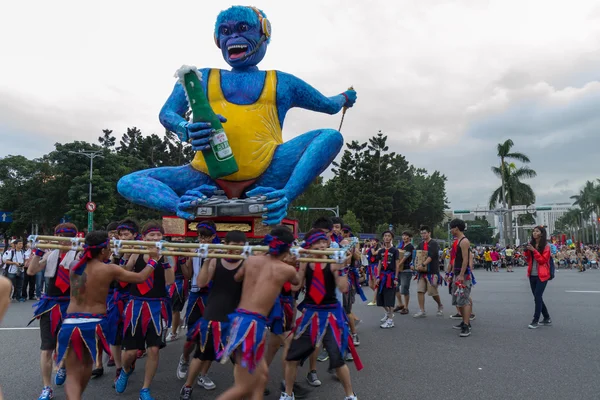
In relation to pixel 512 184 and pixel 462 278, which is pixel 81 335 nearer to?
pixel 462 278

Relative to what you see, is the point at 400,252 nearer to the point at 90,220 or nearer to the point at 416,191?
the point at 90,220

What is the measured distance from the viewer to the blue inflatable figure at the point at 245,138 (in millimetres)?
4996

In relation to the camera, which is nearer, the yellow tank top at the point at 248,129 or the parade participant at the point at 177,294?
the yellow tank top at the point at 248,129

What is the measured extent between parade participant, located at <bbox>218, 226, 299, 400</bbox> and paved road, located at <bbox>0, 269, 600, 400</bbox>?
108 centimetres

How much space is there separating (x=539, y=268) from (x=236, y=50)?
5.29 meters

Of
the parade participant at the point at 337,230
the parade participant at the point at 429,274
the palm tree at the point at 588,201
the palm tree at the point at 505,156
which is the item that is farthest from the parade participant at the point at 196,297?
the palm tree at the point at 588,201

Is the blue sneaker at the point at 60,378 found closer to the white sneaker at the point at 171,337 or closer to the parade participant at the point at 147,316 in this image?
the parade participant at the point at 147,316

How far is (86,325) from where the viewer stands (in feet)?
11.2

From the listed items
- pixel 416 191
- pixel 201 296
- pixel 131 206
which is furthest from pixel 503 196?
pixel 201 296

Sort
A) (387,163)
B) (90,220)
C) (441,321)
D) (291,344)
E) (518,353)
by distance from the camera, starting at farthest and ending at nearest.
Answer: (387,163)
(90,220)
(441,321)
(518,353)
(291,344)

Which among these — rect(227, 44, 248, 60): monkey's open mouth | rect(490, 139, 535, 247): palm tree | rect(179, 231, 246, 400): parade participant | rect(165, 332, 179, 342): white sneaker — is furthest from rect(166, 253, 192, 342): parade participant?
rect(490, 139, 535, 247): palm tree

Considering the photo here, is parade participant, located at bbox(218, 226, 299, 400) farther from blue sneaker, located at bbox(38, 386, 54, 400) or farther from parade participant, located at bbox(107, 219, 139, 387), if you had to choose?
blue sneaker, located at bbox(38, 386, 54, 400)

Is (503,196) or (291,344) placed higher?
(503,196)

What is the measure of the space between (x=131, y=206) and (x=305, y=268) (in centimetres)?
3002
